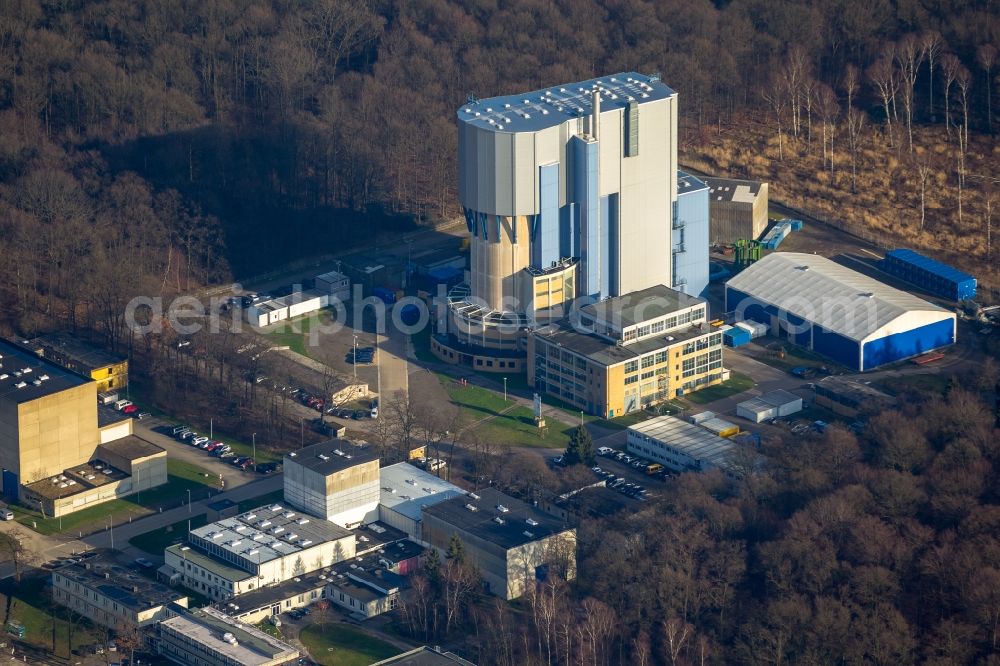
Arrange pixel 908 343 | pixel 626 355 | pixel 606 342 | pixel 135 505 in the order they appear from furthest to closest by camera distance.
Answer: pixel 908 343 → pixel 606 342 → pixel 626 355 → pixel 135 505

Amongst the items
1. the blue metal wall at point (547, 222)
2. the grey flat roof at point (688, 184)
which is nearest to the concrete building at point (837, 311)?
the grey flat roof at point (688, 184)

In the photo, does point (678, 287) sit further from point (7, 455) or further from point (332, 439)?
point (7, 455)

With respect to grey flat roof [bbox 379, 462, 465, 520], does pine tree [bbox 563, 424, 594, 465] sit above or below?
above

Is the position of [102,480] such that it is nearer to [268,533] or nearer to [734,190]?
[268,533]

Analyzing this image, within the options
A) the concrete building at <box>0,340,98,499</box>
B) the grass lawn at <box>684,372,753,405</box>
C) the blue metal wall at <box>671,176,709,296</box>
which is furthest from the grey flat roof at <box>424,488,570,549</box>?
the blue metal wall at <box>671,176,709,296</box>

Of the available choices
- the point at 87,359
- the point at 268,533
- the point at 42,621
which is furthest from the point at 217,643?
the point at 87,359

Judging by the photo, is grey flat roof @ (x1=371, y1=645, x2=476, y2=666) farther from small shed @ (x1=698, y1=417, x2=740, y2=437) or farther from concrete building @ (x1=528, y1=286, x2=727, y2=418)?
concrete building @ (x1=528, y1=286, x2=727, y2=418)
